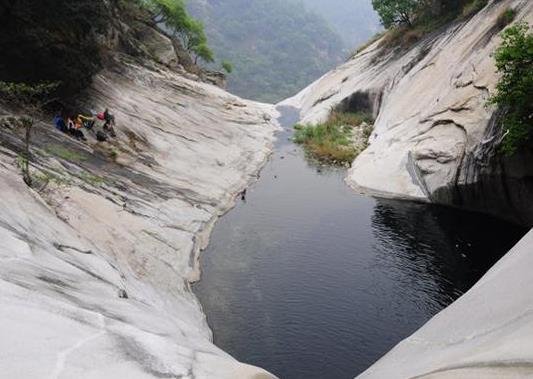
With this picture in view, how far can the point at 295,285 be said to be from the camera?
23078 mm

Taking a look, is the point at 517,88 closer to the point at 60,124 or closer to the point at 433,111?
the point at 433,111

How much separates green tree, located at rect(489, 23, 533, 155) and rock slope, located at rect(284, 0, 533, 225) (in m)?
1.86

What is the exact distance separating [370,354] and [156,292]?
7373mm

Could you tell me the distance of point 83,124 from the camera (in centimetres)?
3247

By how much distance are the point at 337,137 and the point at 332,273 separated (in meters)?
27.5

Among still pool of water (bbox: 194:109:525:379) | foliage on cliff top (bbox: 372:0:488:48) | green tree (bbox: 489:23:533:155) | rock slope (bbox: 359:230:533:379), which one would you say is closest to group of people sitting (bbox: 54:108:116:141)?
still pool of water (bbox: 194:109:525:379)

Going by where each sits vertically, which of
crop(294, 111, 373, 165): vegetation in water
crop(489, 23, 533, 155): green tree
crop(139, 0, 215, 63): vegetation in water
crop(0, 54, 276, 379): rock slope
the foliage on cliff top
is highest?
crop(139, 0, 215, 63): vegetation in water

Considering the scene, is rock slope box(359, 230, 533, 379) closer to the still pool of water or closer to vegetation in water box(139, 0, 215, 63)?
the still pool of water

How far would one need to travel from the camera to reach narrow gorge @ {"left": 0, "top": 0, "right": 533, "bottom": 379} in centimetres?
1167

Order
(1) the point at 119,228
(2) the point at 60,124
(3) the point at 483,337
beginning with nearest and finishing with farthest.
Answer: (3) the point at 483,337, (1) the point at 119,228, (2) the point at 60,124

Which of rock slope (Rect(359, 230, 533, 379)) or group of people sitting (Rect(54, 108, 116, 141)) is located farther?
group of people sitting (Rect(54, 108, 116, 141))

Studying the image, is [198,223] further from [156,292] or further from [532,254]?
[532,254]

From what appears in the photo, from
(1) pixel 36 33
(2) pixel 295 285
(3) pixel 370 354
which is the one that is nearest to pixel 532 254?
(3) pixel 370 354

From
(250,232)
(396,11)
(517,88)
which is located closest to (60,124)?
(250,232)
